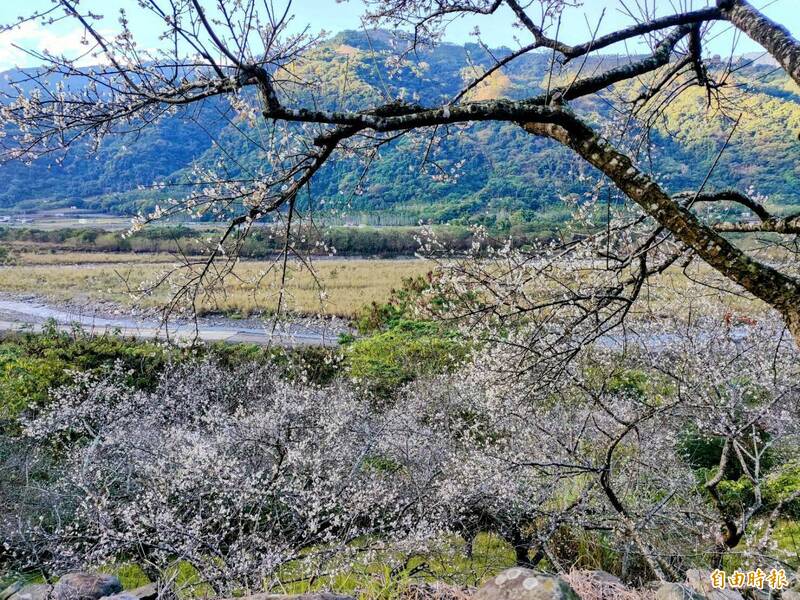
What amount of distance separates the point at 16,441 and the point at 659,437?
385 inches

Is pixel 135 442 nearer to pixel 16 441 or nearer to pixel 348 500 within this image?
pixel 16 441

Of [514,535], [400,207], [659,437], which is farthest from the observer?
[400,207]

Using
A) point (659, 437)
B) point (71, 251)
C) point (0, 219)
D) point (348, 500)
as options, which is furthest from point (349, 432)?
point (0, 219)

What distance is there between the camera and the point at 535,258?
3871mm

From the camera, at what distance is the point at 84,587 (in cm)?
340

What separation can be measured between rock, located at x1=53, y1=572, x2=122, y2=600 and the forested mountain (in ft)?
8.32

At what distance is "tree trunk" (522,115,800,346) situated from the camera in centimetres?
214

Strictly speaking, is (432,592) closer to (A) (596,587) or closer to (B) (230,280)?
(A) (596,587)

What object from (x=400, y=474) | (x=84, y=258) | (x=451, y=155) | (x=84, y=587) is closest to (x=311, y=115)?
(x=84, y=587)

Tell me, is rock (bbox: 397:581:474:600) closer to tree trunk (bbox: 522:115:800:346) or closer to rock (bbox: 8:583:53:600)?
tree trunk (bbox: 522:115:800:346)

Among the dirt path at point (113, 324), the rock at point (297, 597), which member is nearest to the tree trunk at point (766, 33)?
the rock at point (297, 597)

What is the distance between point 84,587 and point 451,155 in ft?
105

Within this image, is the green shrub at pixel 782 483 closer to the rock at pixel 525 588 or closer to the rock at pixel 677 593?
the rock at pixel 677 593

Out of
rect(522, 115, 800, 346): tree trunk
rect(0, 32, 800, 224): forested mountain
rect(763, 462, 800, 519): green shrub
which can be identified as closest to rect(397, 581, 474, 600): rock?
rect(522, 115, 800, 346): tree trunk
